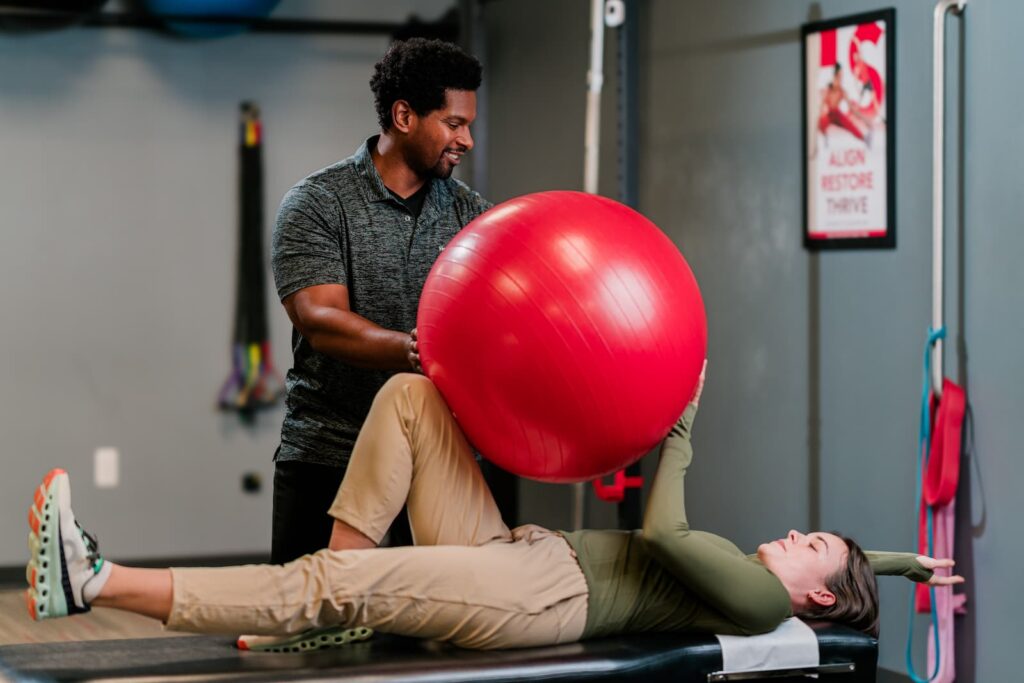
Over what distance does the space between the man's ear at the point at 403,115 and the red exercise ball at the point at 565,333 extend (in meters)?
0.34

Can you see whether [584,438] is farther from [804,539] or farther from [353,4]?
[353,4]

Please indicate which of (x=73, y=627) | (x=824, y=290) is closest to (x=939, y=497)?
(x=824, y=290)

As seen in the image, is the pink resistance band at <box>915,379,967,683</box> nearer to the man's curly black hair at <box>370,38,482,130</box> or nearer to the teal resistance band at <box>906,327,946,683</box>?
the teal resistance band at <box>906,327,946,683</box>

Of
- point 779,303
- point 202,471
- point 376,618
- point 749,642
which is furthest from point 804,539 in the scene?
point 202,471

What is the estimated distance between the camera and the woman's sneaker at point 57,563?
72.4 inches

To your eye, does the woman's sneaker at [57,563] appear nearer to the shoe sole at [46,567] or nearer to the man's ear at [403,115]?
the shoe sole at [46,567]

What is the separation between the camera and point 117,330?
463 centimetres

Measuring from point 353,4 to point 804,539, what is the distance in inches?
123

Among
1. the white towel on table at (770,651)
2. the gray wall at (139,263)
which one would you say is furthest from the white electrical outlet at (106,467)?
the white towel on table at (770,651)

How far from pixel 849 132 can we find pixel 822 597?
4.70 feet

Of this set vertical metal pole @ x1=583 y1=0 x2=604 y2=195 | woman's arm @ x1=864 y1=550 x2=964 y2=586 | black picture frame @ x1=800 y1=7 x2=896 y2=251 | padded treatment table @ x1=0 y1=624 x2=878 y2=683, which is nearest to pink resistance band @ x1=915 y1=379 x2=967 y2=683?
black picture frame @ x1=800 y1=7 x2=896 y2=251

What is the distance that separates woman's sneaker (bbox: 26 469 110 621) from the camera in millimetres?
1840

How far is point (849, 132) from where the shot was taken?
3.32 m

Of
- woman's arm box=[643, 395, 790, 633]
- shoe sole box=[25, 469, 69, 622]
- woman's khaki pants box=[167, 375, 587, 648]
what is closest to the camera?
shoe sole box=[25, 469, 69, 622]
